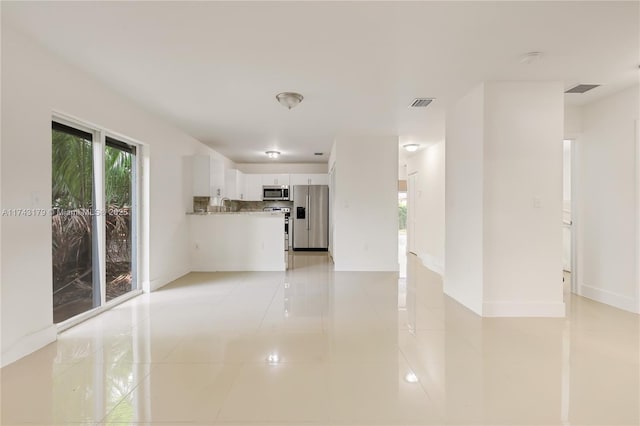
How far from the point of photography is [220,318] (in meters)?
3.30

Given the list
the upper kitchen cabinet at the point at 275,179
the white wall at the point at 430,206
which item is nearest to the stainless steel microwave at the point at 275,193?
the upper kitchen cabinet at the point at 275,179

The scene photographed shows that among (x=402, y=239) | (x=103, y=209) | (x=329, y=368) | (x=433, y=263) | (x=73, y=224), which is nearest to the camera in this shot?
(x=329, y=368)

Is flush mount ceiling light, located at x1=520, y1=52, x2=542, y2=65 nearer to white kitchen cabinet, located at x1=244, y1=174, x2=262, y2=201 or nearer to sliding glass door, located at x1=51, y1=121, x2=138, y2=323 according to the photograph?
sliding glass door, located at x1=51, y1=121, x2=138, y2=323

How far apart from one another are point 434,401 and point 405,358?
54 cm

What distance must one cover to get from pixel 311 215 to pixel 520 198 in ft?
18.6

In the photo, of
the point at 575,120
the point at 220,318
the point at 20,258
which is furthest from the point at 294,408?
the point at 575,120

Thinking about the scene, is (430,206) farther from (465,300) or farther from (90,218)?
(90,218)

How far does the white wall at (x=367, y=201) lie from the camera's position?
5805 millimetres

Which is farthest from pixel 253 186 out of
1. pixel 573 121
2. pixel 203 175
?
pixel 573 121

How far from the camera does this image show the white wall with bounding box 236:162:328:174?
29.5 feet

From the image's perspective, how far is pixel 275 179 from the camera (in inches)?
342

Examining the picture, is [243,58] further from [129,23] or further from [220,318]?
[220,318]

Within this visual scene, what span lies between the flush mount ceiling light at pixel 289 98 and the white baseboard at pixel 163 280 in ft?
10.1

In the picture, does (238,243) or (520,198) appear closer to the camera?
(520,198)
